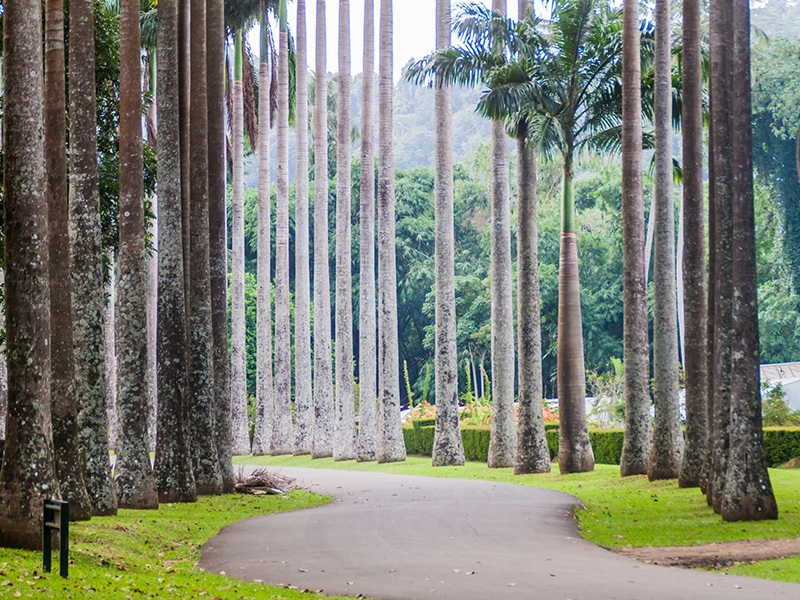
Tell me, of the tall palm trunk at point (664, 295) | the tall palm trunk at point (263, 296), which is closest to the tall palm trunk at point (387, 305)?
the tall palm trunk at point (263, 296)

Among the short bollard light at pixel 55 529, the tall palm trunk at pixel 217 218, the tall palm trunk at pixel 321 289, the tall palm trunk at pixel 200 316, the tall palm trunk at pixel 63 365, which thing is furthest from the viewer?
the tall palm trunk at pixel 321 289

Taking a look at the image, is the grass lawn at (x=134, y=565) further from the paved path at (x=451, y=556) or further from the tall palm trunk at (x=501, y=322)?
the tall palm trunk at (x=501, y=322)

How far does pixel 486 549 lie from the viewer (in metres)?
13.9

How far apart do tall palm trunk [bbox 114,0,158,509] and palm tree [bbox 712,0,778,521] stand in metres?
8.84

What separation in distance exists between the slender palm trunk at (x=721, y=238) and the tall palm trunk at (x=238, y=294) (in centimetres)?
2509

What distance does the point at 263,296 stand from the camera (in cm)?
4356

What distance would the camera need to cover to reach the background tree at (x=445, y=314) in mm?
31859

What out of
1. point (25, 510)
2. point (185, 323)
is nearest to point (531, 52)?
point (185, 323)

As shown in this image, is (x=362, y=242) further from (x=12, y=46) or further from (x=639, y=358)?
(x=12, y=46)

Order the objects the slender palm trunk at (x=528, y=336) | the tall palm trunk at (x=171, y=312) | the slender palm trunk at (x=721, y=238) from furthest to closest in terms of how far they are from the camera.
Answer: the slender palm trunk at (x=528, y=336), the tall palm trunk at (x=171, y=312), the slender palm trunk at (x=721, y=238)

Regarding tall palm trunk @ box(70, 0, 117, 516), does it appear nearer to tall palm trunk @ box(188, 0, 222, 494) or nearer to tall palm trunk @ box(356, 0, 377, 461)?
tall palm trunk @ box(188, 0, 222, 494)

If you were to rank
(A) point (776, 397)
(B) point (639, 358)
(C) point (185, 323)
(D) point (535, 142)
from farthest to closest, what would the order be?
(A) point (776, 397)
(D) point (535, 142)
(B) point (639, 358)
(C) point (185, 323)

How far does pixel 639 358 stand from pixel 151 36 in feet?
59.8

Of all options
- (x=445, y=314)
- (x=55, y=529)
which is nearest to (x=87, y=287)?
(x=55, y=529)
